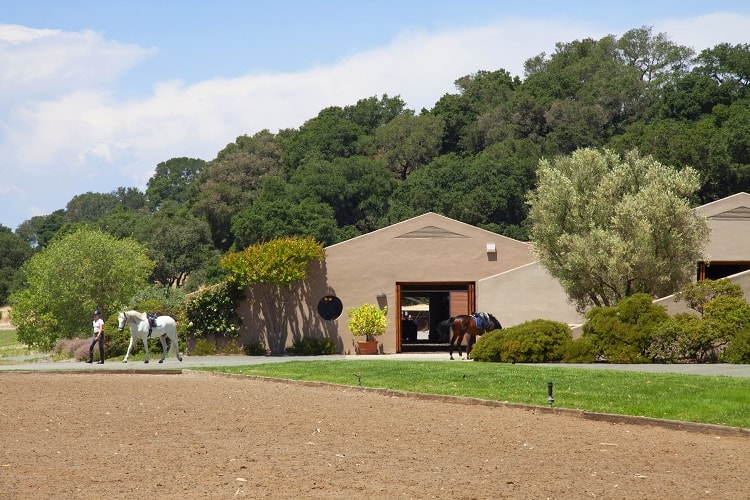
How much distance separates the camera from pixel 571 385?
→ 20.8 metres

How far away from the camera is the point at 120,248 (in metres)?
47.4

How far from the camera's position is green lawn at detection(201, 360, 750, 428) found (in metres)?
17.2

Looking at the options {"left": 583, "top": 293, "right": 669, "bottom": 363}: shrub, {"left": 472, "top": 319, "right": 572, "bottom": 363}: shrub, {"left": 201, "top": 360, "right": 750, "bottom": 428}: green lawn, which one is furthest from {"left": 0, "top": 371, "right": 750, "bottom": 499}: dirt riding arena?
{"left": 583, "top": 293, "right": 669, "bottom": 363}: shrub

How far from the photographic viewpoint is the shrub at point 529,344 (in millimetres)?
28391

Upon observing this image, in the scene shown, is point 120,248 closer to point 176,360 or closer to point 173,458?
point 176,360

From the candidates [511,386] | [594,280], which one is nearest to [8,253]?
[594,280]

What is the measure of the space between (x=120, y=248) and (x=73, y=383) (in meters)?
22.9

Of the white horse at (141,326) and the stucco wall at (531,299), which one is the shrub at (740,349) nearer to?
the stucco wall at (531,299)

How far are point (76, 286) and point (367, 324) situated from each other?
14056 mm

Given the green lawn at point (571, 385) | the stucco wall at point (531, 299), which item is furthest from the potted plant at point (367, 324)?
the green lawn at point (571, 385)

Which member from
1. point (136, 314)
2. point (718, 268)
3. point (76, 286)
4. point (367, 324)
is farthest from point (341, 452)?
point (76, 286)

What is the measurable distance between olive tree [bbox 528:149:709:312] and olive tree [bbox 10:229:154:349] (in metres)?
19.7

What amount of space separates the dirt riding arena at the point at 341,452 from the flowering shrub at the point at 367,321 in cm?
1830

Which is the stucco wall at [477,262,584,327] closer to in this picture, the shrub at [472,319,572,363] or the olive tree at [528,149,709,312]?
the olive tree at [528,149,709,312]
